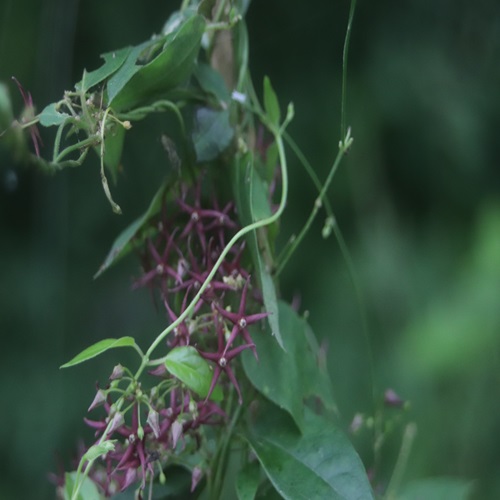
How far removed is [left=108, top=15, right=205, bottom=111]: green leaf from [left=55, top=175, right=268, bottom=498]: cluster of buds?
0.08 metres

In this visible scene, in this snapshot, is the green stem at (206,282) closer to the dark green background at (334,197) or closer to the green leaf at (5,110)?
the green leaf at (5,110)

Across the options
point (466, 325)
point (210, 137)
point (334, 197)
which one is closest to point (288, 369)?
point (210, 137)

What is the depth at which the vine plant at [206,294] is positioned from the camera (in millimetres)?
453

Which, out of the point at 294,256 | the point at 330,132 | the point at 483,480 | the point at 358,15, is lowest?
the point at 483,480

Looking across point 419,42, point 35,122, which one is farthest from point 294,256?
point 35,122

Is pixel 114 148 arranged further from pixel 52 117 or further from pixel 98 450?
pixel 98 450

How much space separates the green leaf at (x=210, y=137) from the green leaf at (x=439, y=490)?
363mm

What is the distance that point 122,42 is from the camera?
156 cm

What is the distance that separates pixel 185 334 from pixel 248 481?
107 mm

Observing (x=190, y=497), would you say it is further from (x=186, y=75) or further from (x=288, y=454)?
(x=186, y=75)

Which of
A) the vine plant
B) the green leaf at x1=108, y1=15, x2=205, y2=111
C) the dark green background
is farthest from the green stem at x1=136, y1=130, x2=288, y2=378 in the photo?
the dark green background

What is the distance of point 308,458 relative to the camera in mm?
497

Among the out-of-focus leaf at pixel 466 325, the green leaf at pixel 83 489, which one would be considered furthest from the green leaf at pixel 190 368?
the out-of-focus leaf at pixel 466 325

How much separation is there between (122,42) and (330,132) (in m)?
0.44
